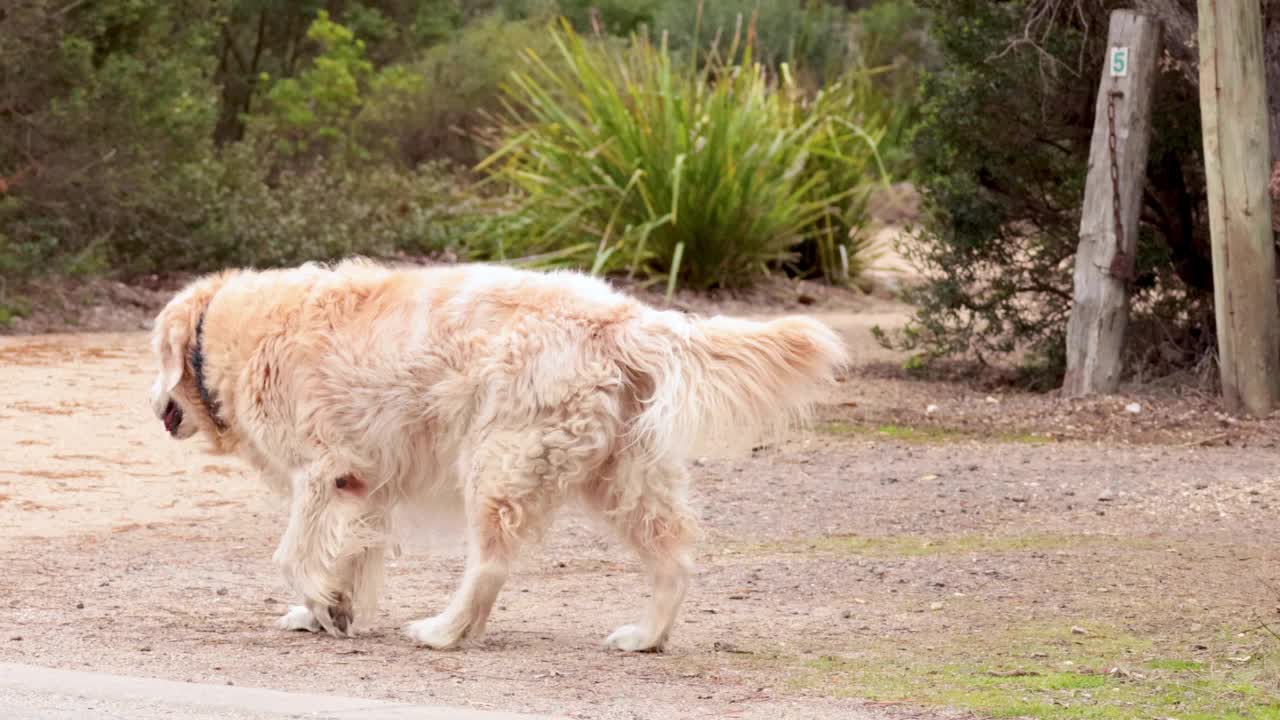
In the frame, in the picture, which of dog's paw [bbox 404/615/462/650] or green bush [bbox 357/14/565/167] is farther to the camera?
green bush [bbox 357/14/565/167]

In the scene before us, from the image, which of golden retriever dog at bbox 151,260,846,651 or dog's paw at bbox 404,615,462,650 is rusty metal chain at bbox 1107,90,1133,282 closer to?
golden retriever dog at bbox 151,260,846,651

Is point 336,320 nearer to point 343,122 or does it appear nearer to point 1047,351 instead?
point 1047,351

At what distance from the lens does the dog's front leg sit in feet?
20.2

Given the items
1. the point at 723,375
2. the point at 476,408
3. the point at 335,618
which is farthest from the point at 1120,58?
the point at 335,618

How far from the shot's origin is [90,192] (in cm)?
1539

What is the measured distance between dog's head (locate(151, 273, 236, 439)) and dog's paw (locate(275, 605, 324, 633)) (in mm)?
767

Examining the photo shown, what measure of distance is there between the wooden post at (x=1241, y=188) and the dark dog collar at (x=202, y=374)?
683 centimetres

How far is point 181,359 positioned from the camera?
6.62m

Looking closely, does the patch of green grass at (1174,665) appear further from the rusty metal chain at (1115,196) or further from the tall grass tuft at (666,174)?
the tall grass tuft at (666,174)

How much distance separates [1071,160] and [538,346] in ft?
27.4

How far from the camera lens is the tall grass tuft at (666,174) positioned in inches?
678

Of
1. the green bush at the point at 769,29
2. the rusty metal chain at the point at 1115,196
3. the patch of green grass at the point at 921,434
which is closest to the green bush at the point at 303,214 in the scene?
the patch of green grass at the point at 921,434

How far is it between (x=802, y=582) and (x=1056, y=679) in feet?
6.28

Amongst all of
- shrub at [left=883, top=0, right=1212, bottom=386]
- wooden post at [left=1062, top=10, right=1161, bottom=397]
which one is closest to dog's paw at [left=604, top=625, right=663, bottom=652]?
wooden post at [left=1062, top=10, right=1161, bottom=397]
